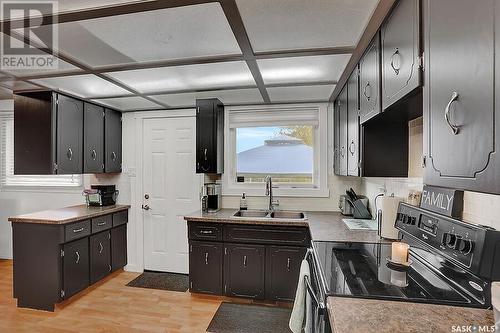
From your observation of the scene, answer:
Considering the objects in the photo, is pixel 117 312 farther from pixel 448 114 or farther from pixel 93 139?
pixel 448 114

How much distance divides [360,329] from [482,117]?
2.24 feet

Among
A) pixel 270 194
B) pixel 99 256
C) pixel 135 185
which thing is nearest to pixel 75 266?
pixel 99 256

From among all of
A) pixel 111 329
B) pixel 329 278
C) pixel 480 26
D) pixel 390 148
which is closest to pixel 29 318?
pixel 111 329

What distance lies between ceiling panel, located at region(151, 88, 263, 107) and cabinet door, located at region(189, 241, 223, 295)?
1.69m

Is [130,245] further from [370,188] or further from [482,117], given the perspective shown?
[482,117]

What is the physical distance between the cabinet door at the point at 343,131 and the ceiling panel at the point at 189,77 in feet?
3.06

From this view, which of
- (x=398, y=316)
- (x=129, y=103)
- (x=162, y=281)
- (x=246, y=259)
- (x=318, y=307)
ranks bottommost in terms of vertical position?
(x=162, y=281)

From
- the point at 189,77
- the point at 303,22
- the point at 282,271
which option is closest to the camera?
the point at 303,22

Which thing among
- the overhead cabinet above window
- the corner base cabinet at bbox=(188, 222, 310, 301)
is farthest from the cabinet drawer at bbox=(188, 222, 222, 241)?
the overhead cabinet above window

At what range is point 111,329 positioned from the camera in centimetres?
238

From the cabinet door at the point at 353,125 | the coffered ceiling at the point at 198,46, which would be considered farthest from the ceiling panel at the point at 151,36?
the cabinet door at the point at 353,125

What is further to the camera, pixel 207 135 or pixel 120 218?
pixel 120 218

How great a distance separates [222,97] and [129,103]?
1.26 metres

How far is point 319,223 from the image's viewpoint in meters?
2.63
